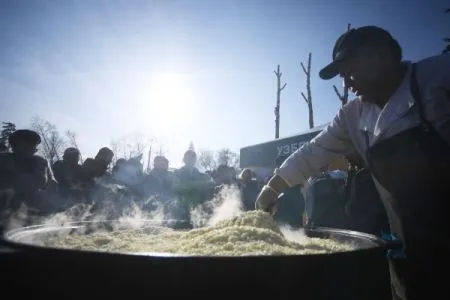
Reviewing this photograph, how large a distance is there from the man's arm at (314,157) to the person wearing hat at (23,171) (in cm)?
459

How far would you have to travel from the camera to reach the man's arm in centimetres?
283

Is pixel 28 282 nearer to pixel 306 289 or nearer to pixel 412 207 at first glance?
pixel 306 289

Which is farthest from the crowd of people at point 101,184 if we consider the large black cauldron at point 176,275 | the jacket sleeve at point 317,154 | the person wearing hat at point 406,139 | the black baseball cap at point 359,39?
the large black cauldron at point 176,275

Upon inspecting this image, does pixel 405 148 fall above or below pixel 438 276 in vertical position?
above

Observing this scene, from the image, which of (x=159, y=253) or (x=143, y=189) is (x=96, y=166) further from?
(x=159, y=253)

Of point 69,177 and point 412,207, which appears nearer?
point 412,207

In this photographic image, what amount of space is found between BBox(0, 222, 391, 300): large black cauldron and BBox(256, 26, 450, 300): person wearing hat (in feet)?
2.48

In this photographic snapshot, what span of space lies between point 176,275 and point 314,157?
76.4 inches

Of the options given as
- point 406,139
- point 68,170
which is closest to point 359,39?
point 406,139

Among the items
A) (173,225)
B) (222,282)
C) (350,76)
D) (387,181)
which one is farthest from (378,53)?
(173,225)

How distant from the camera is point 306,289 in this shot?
1.38m

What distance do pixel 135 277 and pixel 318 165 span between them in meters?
2.04

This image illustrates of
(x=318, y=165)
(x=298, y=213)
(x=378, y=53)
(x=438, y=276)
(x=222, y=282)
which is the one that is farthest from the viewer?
(x=298, y=213)

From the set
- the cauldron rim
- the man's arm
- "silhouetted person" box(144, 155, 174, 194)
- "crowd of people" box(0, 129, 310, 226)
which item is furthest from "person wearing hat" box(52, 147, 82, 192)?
the man's arm
